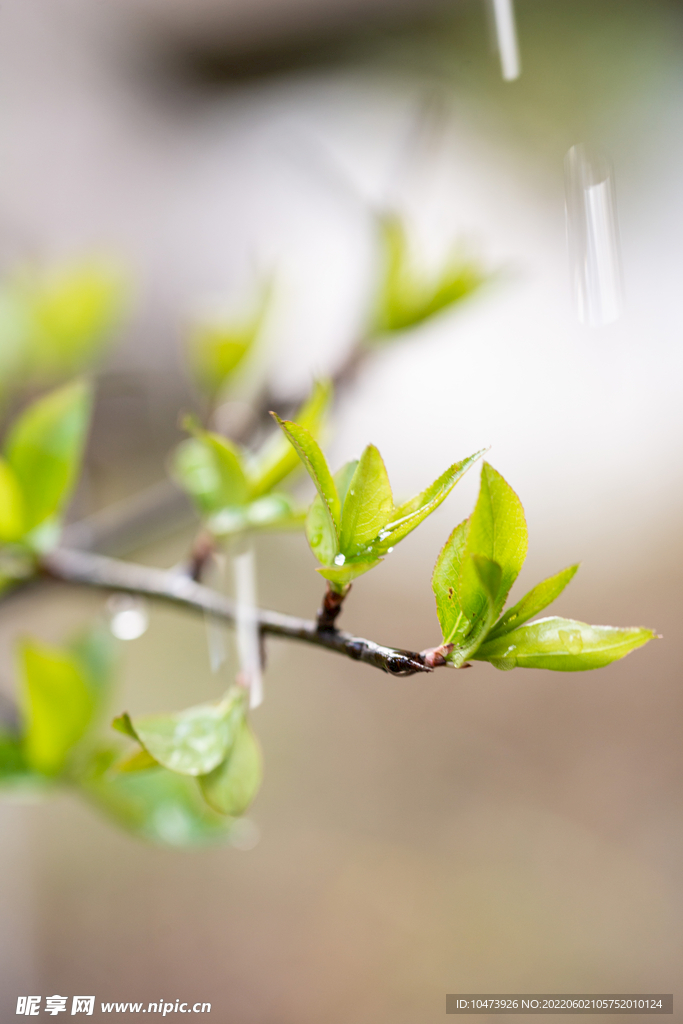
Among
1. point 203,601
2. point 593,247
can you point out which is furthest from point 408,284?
point 203,601

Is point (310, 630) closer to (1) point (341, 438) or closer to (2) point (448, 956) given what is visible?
(1) point (341, 438)

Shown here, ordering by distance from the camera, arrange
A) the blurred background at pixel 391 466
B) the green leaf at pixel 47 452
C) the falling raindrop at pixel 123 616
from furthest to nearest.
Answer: the blurred background at pixel 391 466 → the falling raindrop at pixel 123 616 → the green leaf at pixel 47 452

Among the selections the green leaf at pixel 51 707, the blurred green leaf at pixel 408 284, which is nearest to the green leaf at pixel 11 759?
the green leaf at pixel 51 707

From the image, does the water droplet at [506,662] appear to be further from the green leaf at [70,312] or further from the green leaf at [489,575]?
the green leaf at [70,312]

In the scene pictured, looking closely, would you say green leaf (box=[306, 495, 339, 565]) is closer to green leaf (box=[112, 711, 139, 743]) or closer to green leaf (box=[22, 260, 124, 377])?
green leaf (box=[112, 711, 139, 743])

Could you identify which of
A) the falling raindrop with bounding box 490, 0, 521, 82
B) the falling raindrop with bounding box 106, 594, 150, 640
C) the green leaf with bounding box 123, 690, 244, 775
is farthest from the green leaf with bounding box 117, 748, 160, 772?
the falling raindrop with bounding box 490, 0, 521, 82

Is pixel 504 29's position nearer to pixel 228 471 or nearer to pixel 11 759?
pixel 228 471
